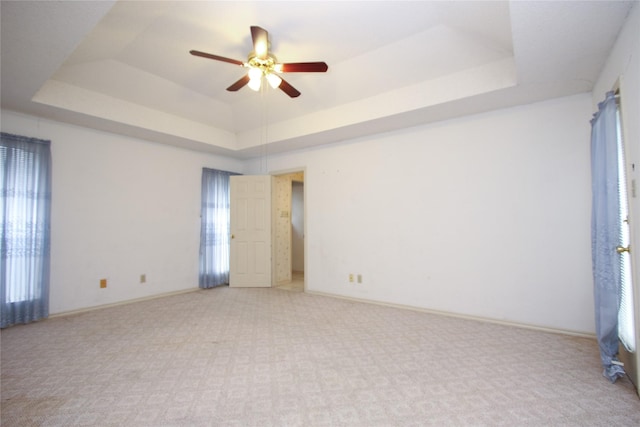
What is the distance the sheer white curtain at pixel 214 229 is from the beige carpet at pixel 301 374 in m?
1.77

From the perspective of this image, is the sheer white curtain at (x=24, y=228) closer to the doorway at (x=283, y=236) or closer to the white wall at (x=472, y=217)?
the doorway at (x=283, y=236)

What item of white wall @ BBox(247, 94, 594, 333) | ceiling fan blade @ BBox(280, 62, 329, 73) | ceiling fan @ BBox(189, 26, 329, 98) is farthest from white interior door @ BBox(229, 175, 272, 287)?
ceiling fan blade @ BBox(280, 62, 329, 73)

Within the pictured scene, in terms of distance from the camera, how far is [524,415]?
1792 mm

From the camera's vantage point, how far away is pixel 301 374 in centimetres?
230

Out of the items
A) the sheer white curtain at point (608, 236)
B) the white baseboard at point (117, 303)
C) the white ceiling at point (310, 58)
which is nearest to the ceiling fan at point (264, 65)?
the white ceiling at point (310, 58)

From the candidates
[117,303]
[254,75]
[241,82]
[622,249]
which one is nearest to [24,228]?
[117,303]

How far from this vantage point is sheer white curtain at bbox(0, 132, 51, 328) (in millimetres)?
3361

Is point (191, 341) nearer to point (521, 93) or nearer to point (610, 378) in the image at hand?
point (610, 378)

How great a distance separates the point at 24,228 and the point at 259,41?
3559 millimetres

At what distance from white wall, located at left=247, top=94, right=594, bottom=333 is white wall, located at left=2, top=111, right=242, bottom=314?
2480 mm

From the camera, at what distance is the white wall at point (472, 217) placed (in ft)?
10.4

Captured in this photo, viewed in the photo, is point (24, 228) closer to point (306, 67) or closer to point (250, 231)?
point (250, 231)

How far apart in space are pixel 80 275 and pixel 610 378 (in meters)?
5.72

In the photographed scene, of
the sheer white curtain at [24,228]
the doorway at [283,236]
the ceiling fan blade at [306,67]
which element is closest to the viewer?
the ceiling fan blade at [306,67]
